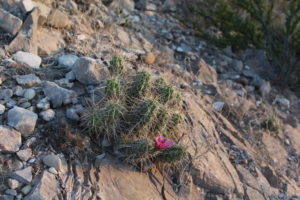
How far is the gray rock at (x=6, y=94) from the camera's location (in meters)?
3.44

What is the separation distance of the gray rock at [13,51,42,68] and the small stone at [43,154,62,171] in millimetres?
1268

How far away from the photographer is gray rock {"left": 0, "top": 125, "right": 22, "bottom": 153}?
9.90 ft

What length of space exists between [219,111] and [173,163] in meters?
1.54

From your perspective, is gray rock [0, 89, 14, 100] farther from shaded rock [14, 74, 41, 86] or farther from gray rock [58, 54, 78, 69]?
gray rock [58, 54, 78, 69]

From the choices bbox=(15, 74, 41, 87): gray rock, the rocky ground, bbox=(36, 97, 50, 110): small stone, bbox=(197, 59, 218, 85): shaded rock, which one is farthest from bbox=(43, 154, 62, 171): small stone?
bbox=(197, 59, 218, 85): shaded rock

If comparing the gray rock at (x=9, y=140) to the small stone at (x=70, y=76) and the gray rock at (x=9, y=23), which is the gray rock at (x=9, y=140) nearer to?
the small stone at (x=70, y=76)

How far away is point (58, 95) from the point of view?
351 cm

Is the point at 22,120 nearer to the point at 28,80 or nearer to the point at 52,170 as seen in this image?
the point at 52,170

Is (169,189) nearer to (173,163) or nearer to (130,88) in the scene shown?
(173,163)

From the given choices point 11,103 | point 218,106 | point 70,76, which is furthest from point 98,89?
point 218,106

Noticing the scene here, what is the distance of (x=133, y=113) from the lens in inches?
134

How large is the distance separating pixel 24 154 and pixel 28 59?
1303 millimetres

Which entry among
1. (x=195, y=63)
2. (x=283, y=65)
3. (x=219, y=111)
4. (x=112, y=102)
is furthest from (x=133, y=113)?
(x=283, y=65)

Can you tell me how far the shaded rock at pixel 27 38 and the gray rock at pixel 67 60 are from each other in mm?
311
